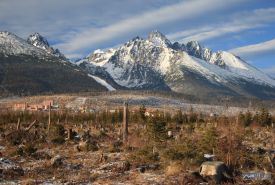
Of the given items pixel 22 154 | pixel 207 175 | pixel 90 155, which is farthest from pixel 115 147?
pixel 207 175

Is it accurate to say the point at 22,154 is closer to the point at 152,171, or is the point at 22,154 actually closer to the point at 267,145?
the point at 152,171

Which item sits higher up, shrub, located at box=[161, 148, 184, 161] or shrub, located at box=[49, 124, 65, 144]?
shrub, located at box=[161, 148, 184, 161]

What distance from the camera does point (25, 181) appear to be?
22.1 m

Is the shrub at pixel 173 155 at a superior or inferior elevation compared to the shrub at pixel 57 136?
superior

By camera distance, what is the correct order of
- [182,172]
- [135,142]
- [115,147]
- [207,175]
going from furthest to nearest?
[135,142], [115,147], [182,172], [207,175]

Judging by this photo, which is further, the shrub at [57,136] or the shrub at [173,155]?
the shrub at [57,136]

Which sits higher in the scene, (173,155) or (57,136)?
(173,155)

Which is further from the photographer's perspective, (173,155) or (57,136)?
(57,136)

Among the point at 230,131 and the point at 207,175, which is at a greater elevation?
the point at 230,131

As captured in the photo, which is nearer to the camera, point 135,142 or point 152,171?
point 152,171

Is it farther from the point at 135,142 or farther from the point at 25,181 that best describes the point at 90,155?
the point at 25,181

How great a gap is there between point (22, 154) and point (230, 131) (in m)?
14.7

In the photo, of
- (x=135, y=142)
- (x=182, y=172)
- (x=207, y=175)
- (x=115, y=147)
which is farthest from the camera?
(x=135, y=142)

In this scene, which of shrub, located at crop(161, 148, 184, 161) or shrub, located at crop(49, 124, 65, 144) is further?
shrub, located at crop(49, 124, 65, 144)
